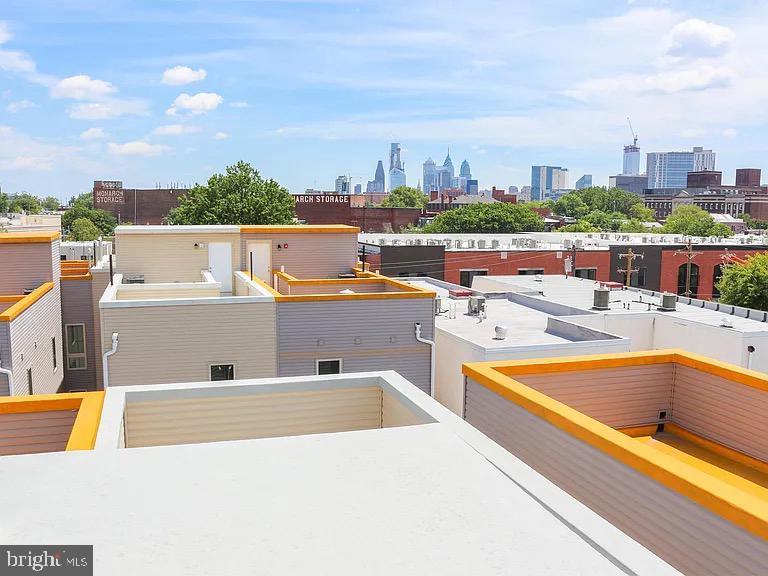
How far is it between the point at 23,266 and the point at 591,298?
2421 cm

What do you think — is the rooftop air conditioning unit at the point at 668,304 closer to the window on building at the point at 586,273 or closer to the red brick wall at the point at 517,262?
the red brick wall at the point at 517,262

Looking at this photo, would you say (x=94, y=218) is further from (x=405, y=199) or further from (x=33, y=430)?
(x=33, y=430)

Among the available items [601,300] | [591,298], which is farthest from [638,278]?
[601,300]

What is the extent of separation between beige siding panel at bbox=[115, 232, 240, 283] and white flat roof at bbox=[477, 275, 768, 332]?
13627 millimetres

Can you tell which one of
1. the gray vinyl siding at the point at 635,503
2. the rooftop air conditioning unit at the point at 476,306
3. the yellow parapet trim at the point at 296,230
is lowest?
the rooftop air conditioning unit at the point at 476,306

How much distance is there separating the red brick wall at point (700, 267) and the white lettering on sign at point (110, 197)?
99.3 metres

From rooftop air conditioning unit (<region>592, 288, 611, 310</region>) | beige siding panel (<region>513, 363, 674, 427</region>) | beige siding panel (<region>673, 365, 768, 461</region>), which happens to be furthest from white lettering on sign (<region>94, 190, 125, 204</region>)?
beige siding panel (<region>673, 365, 768, 461</region>)

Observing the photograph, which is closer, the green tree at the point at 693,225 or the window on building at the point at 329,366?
the window on building at the point at 329,366

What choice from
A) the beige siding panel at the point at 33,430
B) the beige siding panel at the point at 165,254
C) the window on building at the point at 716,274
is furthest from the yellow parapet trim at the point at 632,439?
the window on building at the point at 716,274

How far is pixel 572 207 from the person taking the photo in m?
190

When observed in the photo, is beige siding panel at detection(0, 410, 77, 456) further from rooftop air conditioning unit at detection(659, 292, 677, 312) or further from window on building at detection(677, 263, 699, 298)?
window on building at detection(677, 263, 699, 298)

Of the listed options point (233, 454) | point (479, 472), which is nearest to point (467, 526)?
point (479, 472)

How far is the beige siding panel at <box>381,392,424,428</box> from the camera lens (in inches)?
314

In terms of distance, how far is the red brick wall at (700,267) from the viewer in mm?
51875
